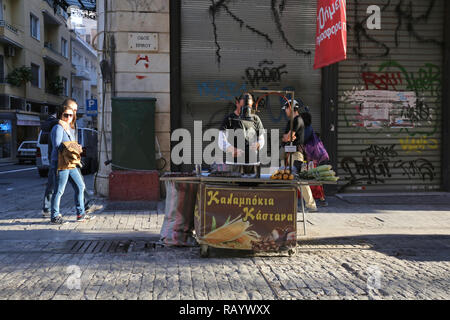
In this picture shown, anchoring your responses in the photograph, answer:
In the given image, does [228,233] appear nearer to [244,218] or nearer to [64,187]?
[244,218]

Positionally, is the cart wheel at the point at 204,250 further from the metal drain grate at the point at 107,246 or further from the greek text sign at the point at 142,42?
the greek text sign at the point at 142,42

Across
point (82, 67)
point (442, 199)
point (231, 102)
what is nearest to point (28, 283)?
point (231, 102)

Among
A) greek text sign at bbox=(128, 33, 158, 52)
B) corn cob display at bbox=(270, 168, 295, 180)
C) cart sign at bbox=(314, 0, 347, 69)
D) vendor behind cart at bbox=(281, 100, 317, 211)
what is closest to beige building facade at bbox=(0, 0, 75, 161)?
greek text sign at bbox=(128, 33, 158, 52)

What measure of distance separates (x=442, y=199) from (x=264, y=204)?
6342 mm

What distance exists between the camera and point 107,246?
5496 millimetres

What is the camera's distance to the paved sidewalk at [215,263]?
12.6 feet

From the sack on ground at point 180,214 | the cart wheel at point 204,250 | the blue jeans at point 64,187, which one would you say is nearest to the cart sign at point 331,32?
the sack on ground at point 180,214

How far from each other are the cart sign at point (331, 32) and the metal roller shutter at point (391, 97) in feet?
6.05

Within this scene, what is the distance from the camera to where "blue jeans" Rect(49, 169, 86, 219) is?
6629 mm

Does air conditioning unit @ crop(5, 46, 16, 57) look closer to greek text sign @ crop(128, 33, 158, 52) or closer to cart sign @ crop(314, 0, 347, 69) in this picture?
greek text sign @ crop(128, 33, 158, 52)

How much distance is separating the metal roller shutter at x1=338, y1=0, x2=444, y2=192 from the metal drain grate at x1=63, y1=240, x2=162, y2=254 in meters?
5.84

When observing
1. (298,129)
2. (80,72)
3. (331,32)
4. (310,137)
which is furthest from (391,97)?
(80,72)
